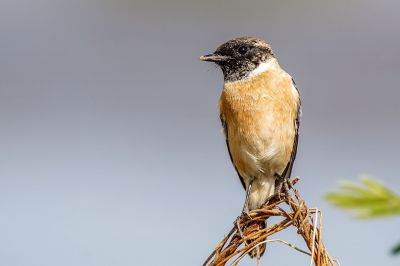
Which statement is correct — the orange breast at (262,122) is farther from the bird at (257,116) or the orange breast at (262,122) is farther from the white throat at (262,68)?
the white throat at (262,68)

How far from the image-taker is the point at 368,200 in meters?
0.43

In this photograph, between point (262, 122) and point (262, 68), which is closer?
point (262, 122)

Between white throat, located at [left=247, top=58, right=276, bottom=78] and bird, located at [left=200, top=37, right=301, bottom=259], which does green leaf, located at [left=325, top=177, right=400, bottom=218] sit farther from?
white throat, located at [left=247, top=58, right=276, bottom=78]

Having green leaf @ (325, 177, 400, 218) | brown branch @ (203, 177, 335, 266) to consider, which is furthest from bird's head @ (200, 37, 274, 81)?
green leaf @ (325, 177, 400, 218)

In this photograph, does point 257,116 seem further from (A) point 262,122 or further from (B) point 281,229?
(B) point 281,229

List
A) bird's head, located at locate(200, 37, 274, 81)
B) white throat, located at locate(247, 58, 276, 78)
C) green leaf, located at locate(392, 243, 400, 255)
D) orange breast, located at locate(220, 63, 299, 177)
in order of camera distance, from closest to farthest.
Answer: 1. green leaf, located at locate(392, 243, 400, 255)
2. orange breast, located at locate(220, 63, 299, 177)
3. white throat, located at locate(247, 58, 276, 78)
4. bird's head, located at locate(200, 37, 274, 81)

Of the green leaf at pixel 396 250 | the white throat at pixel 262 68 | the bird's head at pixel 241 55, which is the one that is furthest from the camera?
the bird's head at pixel 241 55

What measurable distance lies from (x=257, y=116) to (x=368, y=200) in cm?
399

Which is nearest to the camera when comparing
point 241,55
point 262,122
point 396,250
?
point 396,250

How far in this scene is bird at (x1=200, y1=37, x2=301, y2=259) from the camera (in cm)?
441

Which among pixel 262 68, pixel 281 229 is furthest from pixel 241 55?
pixel 281 229

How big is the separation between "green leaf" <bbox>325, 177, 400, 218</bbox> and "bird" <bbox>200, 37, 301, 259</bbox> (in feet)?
12.8

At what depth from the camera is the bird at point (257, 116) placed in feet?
14.5

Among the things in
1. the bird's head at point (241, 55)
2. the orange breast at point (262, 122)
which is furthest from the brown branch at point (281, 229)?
the bird's head at point (241, 55)
